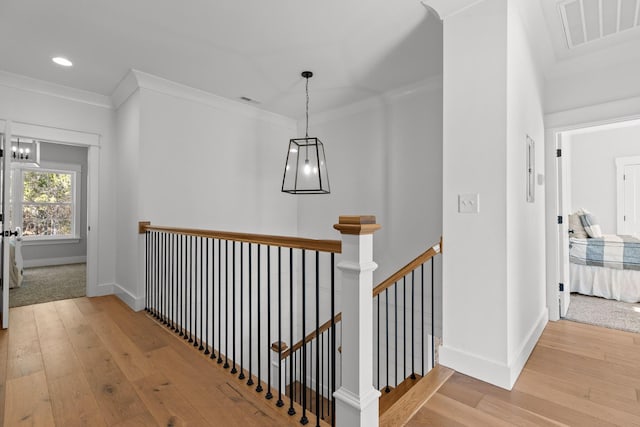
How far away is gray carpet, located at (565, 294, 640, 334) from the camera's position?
10.2 feet

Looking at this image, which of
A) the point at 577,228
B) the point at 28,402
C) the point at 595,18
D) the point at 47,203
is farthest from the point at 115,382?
the point at 47,203

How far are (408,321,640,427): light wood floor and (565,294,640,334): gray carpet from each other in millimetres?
682

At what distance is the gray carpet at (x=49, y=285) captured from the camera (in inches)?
157

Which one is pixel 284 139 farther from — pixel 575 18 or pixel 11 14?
pixel 575 18

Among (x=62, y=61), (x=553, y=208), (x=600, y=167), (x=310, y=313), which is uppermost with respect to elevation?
(x=62, y=61)

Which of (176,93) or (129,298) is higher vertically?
(176,93)

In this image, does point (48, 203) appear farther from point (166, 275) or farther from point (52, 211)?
point (166, 275)

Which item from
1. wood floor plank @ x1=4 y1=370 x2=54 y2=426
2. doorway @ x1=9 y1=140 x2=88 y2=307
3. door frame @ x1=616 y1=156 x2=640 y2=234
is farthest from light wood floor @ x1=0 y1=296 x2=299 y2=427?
door frame @ x1=616 y1=156 x2=640 y2=234

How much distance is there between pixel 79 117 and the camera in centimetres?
381

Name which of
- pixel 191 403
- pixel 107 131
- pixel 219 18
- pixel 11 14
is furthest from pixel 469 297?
pixel 107 131

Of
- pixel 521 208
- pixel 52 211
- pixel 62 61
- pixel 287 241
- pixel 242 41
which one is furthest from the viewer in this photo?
pixel 52 211

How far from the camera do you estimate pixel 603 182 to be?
615 cm

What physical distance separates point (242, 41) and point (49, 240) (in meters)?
6.36

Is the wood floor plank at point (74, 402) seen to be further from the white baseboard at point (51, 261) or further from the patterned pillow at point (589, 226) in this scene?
the patterned pillow at point (589, 226)
